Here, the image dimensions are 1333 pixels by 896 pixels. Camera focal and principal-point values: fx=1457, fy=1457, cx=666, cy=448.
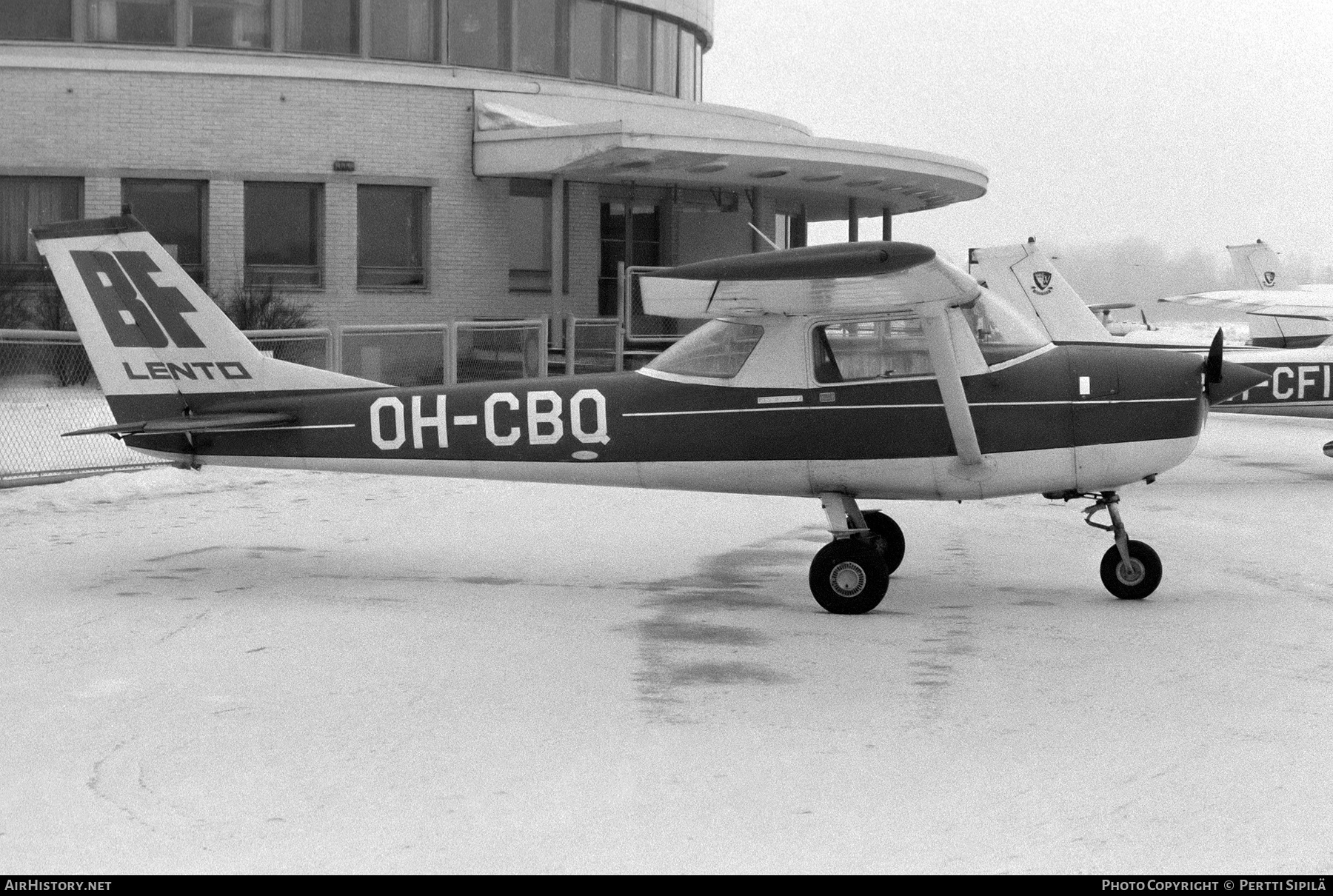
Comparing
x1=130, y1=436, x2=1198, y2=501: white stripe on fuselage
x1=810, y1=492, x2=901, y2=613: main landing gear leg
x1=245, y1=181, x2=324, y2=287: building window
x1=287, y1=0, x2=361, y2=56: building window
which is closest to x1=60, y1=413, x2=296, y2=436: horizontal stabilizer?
x1=130, y1=436, x2=1198, y2=501: white stripe on fuselage

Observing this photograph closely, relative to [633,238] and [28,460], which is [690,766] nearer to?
[28,460]

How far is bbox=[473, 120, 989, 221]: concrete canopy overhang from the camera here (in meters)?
24.5

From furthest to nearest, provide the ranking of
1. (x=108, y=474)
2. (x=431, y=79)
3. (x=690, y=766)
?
(x=431, y=79) < (x=108, y=474) < (x=690, y=766)

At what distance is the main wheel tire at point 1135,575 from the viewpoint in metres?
8.91

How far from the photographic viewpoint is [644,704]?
6.34 m

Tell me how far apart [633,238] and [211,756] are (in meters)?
24.7

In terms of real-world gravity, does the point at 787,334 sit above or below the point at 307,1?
below

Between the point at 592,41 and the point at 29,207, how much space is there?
1180cm

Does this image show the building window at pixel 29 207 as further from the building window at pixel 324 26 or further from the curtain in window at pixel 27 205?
the building window at pixel 324 26

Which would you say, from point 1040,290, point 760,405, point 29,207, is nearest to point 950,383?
point 760,405

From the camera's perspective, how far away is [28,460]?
15.1 meters

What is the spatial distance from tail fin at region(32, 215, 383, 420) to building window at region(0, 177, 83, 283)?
17.7m

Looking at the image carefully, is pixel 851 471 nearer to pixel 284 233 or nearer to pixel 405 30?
pixel 284 233

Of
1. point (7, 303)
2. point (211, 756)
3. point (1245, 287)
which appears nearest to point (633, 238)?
point (7, 303)
